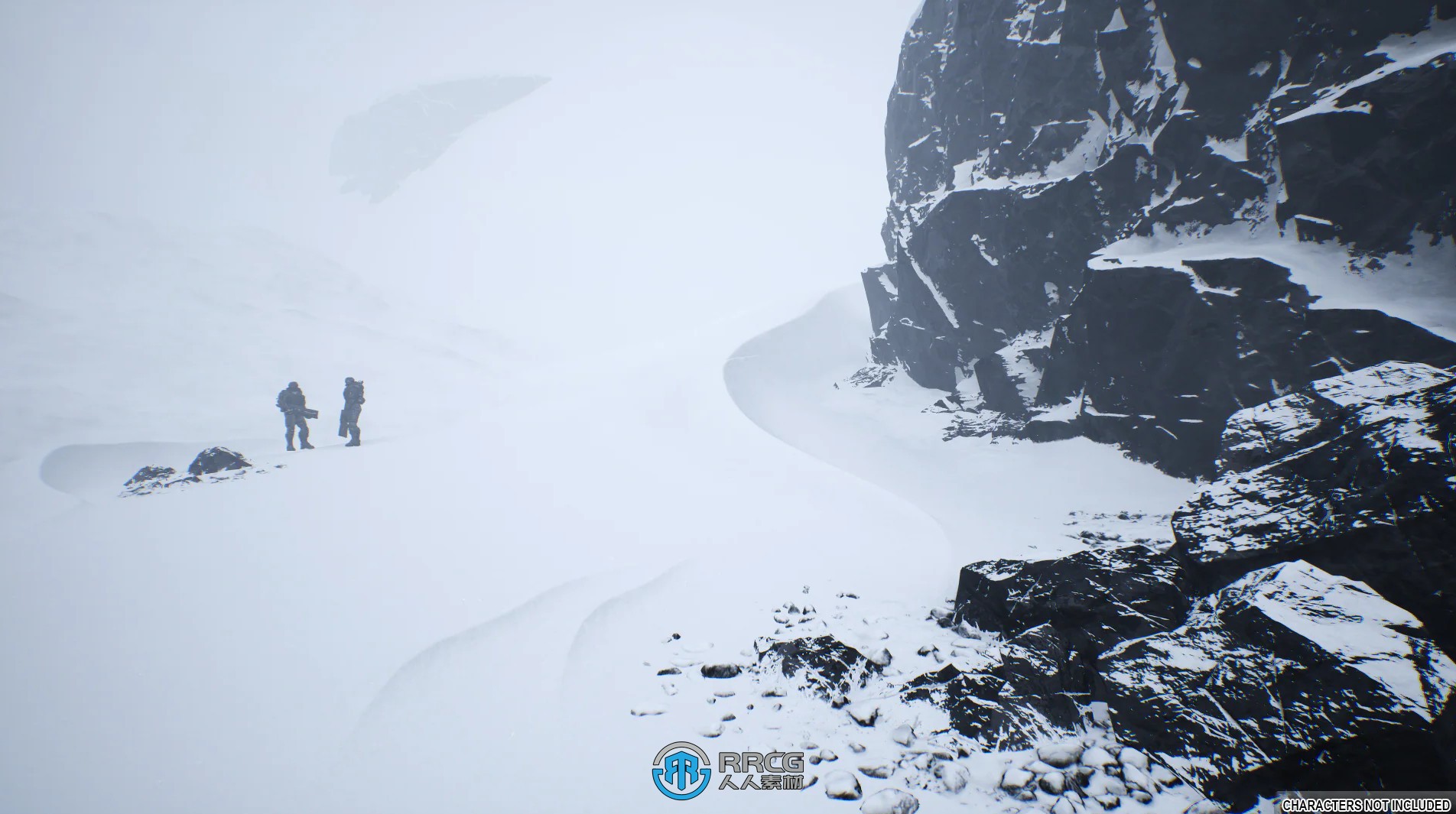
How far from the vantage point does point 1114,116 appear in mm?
15227

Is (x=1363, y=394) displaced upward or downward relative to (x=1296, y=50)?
downward

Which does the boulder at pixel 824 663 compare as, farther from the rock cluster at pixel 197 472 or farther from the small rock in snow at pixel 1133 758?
the rock cluster at pixel 197 472

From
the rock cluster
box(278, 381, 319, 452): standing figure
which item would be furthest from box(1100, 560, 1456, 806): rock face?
box(278, 381, 319, 452): standing figure

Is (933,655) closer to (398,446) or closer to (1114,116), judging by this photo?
(398,446)

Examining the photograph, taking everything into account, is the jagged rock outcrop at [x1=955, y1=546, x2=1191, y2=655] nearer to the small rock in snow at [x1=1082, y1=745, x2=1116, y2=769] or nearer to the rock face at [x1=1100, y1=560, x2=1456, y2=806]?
the rock face at [x1=1100, y1=560, x2=1456, y2=806]

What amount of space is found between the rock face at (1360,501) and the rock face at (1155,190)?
21.2 ft

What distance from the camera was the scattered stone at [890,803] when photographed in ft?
9.59

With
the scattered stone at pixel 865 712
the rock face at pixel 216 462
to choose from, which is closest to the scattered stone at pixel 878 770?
the scattered stone at pixel 865 712

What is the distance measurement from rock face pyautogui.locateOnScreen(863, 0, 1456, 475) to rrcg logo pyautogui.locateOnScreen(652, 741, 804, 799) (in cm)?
1264

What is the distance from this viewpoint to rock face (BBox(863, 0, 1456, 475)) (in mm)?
9883

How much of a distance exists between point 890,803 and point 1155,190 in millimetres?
17413

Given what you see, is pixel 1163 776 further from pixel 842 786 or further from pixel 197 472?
pixel 197 472

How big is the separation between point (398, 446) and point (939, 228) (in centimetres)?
1898

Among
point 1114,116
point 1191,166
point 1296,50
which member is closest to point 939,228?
point 1114,116
